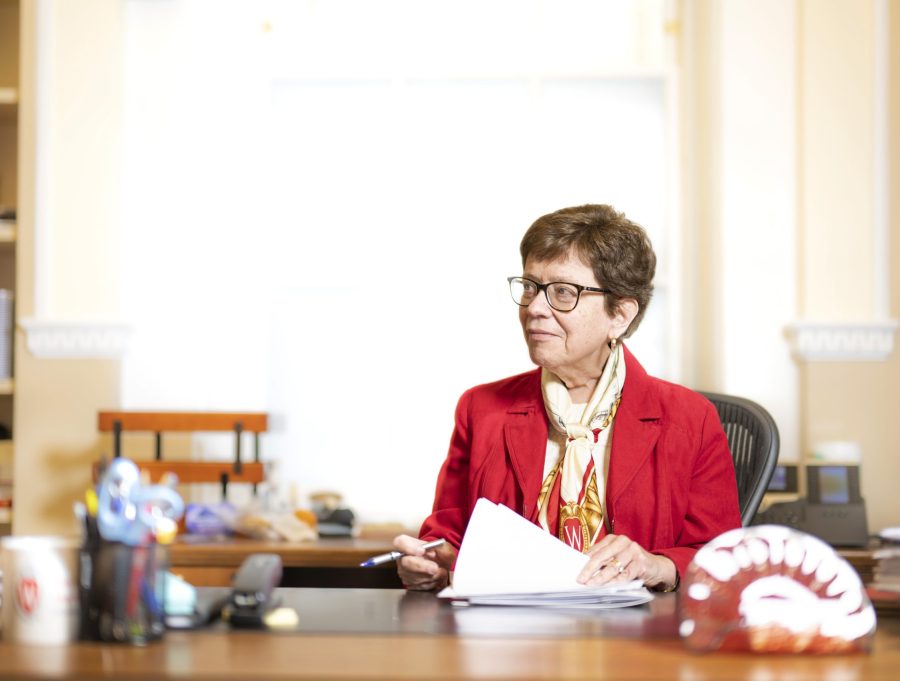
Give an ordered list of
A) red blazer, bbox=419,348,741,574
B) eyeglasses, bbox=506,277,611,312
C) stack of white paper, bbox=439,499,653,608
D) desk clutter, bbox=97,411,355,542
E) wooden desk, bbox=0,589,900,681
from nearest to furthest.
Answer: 1. wooden desk, bbox=0,589,900,681
2. stack of white paper, bbox=439,499,653,608
3. red blazer, bbox=419,348,741,574
4. eyeglasses, bbox=506,277,611,312
5. desk clutter, bbox=97,411,355,542

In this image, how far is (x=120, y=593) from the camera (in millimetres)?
1223

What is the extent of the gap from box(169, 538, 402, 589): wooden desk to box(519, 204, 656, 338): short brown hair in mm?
935

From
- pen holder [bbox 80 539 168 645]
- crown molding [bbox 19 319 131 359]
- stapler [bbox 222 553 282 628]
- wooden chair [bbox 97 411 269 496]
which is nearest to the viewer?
pen holder [bbox 80 539 168 645]

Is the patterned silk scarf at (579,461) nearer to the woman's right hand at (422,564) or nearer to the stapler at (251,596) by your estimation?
the woman's right hand at (422,564)

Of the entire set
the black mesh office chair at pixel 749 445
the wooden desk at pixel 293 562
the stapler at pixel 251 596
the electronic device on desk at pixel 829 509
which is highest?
the black mesh office chair at pixel 749 445

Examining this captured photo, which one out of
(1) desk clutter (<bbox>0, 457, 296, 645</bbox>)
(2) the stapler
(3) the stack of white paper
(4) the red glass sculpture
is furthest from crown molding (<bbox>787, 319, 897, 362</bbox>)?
(1) desk clutter (<bbox>0, 457, 296, 645</bbox>)

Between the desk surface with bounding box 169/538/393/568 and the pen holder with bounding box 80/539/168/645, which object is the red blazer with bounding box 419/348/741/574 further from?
the pen holder with bounding box 80/539/168/645

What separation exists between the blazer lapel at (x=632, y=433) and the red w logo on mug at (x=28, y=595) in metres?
1.07

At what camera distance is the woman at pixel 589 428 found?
201 cm

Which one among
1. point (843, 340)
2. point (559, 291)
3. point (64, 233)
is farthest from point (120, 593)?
point (843, 340)

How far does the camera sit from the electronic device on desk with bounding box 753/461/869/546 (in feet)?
9.02

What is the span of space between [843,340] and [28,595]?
2.43 meters

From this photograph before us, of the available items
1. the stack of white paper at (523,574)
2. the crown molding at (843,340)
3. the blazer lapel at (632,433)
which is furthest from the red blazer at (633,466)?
the crown molding at (843,340)

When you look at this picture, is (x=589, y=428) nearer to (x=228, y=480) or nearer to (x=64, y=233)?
(x=228, y=480)
